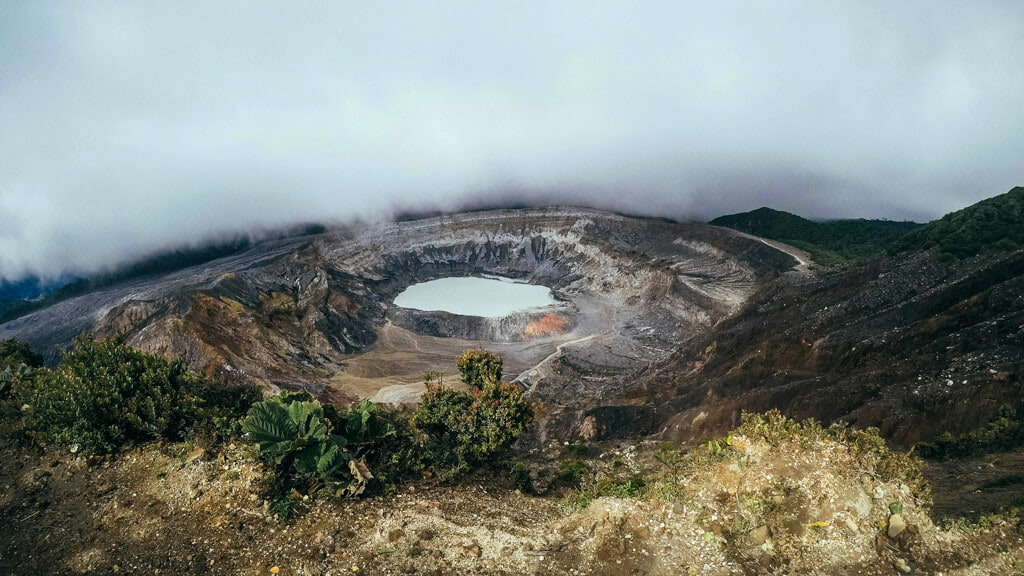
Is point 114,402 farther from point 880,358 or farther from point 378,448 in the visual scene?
point 880,358

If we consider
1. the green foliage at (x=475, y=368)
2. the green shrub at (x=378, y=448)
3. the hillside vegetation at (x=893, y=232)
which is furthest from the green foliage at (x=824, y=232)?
the green shrub at (x=378, y=448)

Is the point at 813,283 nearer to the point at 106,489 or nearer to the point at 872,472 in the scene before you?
the point at 872,472

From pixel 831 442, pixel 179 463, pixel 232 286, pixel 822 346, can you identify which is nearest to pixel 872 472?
pixel 831 442

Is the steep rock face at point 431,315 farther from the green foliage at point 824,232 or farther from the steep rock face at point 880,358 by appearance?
the green foliage at point 824,232

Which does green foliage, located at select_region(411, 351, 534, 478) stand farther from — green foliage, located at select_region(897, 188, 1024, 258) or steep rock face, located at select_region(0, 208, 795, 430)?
green foliage, located at select_region(897, 188, 1024, 258)

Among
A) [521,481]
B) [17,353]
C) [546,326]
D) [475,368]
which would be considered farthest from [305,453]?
[546,326]

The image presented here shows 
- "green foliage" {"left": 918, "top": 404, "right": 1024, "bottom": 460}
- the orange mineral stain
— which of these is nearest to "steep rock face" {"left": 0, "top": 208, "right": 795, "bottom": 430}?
the orange mineral stain
